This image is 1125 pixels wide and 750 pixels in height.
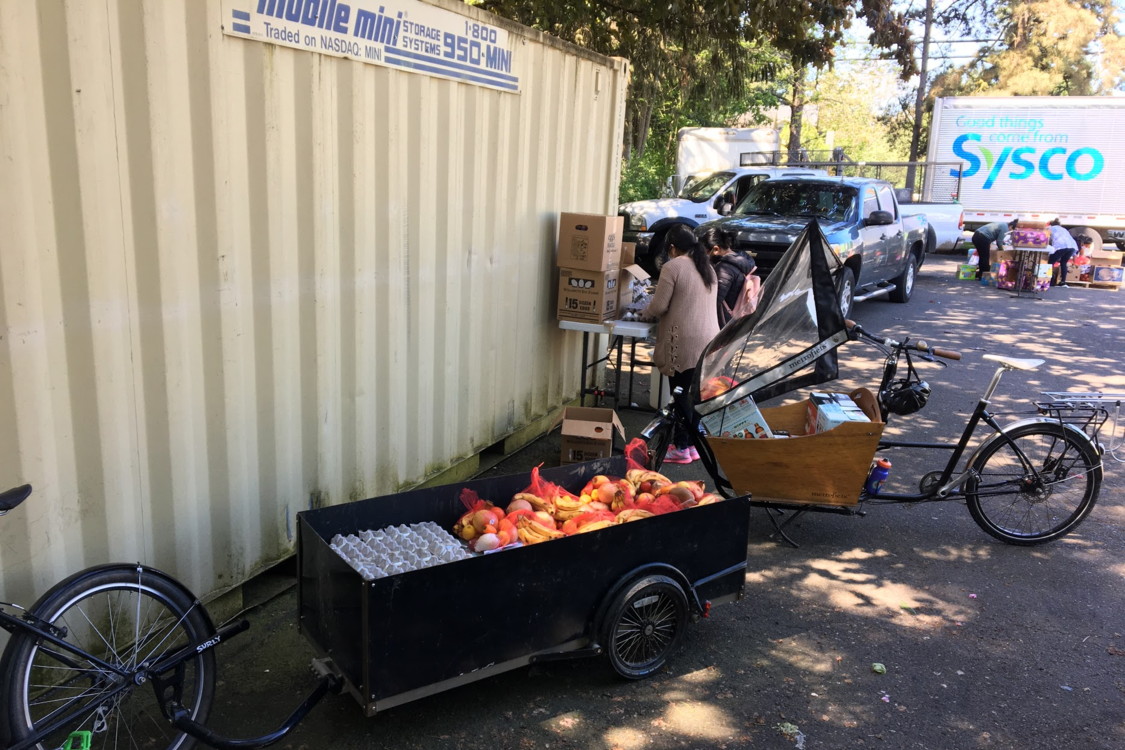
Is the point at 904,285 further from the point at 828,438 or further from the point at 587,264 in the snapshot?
the point at 828,438

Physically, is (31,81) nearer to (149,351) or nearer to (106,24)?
(106,24)

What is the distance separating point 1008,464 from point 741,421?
1.82 metres

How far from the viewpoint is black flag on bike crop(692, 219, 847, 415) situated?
14.7 ft

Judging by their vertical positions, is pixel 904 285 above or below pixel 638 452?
above

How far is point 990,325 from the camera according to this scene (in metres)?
12.7

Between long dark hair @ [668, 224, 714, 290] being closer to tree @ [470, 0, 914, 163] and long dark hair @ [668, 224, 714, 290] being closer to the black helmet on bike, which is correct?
the black helmet on bike

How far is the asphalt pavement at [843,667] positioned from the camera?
3455 millimetres

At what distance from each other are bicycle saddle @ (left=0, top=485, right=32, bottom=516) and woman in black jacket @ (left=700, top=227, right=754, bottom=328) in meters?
5.88

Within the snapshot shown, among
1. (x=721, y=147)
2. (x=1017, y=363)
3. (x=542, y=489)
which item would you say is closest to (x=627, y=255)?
(x=1017, y=363)

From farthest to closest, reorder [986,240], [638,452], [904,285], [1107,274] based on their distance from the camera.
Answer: [986,240]
[1107,274]
[904,285]
[638,452]

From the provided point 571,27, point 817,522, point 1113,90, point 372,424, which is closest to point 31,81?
point 372,424

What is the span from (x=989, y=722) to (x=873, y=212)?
404 inches

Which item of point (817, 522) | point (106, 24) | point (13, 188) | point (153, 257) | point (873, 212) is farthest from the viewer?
point (873, 212)

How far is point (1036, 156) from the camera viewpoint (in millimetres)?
21156
